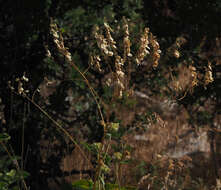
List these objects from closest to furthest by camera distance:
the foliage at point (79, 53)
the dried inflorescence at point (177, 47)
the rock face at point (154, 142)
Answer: the dried inflorescence at point (177, 47) < the foliage at point (79, 53) < the rock face at point (154, 142)

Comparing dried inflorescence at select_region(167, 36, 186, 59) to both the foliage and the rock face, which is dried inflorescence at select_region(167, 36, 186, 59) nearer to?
the foliage

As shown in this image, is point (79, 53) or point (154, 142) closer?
point (79, 53)

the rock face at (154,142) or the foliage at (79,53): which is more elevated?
the foliage at (79,53)

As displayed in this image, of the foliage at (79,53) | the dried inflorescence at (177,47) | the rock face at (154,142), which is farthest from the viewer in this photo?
the rock face at (154,142)

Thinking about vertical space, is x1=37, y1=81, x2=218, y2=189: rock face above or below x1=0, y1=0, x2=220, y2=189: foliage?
below

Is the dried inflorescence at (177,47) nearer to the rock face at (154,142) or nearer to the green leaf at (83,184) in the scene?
the rock face at (154,142)

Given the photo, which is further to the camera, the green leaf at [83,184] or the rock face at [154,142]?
the rock face at [154,142]

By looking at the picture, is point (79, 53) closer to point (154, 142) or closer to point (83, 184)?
point (154, 142)

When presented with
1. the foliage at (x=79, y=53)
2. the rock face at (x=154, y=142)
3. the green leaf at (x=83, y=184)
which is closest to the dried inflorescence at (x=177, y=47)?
the foliage at (x=79, y=53)

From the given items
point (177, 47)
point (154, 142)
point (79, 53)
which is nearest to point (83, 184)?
point (177, 47)

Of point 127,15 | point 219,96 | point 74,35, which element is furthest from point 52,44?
point 219,96

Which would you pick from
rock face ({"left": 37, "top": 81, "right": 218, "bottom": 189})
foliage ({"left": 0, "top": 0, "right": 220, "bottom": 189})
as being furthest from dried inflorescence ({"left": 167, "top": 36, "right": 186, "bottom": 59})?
rock face ({"left": 37, "top": 81, "right": 218, "bottom": 189})

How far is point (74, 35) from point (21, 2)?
47 centimetres

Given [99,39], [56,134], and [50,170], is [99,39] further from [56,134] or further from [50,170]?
[50,170]
